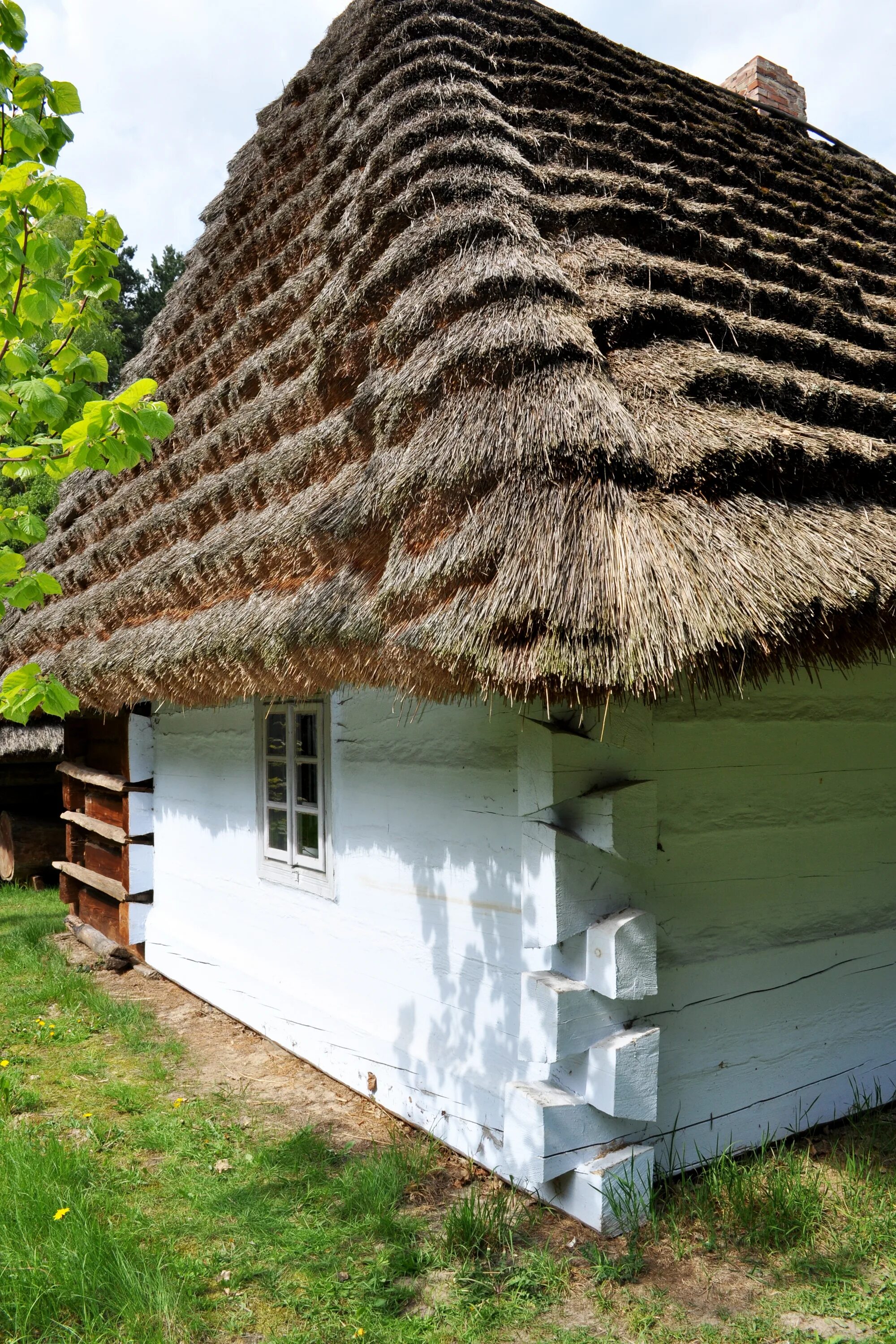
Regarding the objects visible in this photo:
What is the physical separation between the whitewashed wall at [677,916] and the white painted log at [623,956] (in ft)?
0.31

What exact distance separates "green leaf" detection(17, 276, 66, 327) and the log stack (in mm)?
4317

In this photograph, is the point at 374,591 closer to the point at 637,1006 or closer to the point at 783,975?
the point at 637,1006

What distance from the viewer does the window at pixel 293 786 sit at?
4875 millimetres

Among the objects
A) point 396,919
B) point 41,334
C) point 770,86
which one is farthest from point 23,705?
point 770,86

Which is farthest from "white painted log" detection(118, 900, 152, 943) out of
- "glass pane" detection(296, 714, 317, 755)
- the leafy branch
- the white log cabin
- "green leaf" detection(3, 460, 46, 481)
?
"green leaf" detection(3, 460, 46, 481)

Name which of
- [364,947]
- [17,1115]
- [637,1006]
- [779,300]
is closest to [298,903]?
[364,947]

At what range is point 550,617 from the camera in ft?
9.07

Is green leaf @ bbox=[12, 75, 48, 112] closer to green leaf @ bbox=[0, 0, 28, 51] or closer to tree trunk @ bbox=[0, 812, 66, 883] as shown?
green leaf @ bbox=[0, 0, 28, 51]

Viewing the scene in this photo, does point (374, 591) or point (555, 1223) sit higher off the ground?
point (374, 591)

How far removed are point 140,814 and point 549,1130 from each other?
472 centimetres

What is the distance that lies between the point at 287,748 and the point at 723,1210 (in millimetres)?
3063

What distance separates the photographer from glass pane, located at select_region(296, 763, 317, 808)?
199 inches

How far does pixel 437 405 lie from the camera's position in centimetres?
343

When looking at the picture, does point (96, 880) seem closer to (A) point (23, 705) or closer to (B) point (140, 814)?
(B) point (140, 814)
